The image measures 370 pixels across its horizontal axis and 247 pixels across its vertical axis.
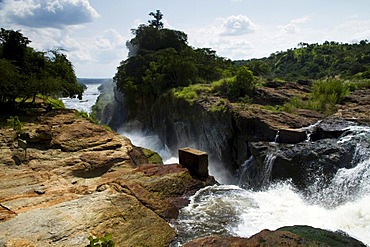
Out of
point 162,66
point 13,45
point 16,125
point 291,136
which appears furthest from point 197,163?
point 162,66

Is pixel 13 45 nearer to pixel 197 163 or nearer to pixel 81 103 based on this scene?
pixel 197 163

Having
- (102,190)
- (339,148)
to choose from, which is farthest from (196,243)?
(339,148)

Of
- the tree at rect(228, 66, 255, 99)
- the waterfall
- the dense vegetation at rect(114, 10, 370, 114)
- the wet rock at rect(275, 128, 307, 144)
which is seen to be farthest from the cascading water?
the tree at rect(228, 66, 255, 99)

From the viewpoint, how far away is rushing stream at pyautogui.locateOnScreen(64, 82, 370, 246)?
571 cm

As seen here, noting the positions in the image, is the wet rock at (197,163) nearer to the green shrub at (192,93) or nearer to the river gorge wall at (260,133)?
the river gorge wall at (260,133)

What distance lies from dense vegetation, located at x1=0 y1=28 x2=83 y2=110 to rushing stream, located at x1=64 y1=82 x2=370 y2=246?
877 cm

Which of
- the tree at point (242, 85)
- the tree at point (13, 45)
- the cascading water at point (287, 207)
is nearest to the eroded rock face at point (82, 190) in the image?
the cascading water at point (287, 207)

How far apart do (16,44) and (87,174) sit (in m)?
9.41

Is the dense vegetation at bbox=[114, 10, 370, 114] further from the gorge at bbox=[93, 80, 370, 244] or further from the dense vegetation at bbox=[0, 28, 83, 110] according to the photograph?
the dense vegetation at bbox=[0, 28, 83, 110]

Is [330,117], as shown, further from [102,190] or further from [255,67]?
[255,67]

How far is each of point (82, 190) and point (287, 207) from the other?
461 centimetres

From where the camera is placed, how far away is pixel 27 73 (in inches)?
540

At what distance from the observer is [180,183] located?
7.20m

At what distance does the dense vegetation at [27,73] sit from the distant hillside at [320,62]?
19.5m
